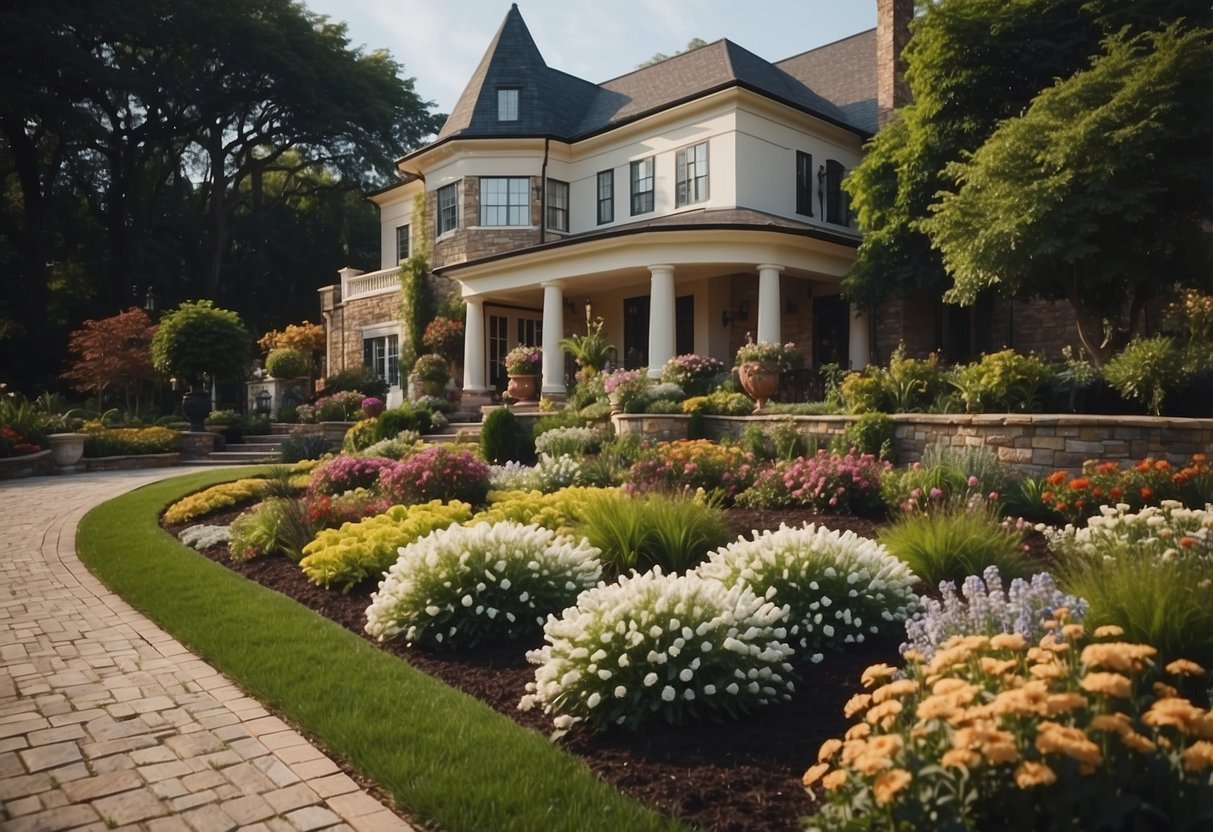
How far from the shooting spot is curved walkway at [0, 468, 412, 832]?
3.01 meters

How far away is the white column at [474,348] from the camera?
810 inches

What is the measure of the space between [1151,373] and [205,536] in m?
10.1

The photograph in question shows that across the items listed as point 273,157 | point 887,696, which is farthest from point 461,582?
point 273,157

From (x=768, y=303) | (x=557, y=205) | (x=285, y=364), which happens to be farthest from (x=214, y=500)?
(x=285, y=364)

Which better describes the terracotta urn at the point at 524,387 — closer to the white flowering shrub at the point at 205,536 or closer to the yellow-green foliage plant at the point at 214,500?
the yellow-green foliage plant at the point at 214,500

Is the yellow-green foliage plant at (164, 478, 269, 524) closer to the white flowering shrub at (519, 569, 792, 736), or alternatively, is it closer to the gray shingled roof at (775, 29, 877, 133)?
the white flowering shrub at (519, 569, 792, 736)

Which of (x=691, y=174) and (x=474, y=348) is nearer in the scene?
(x=691, y=174)

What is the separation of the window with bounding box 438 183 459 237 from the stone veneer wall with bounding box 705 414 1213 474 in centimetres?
1560

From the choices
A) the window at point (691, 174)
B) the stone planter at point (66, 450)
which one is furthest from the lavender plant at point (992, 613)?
the stone planter at point (66, 450)

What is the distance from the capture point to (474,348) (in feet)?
68.2

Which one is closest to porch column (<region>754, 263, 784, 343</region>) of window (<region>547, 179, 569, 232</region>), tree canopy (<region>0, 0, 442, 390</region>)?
window (<region>547, 179, 569, 232</region>)

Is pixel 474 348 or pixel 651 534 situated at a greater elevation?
pixel 474 348

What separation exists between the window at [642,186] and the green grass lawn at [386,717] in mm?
Answer: 15818

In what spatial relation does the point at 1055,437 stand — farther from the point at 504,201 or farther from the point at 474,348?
the point at 504,201
